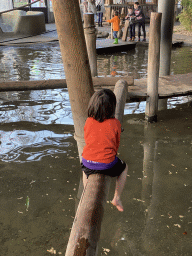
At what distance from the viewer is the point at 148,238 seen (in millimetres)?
2859

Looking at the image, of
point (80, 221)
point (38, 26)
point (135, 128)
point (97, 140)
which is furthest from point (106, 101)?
point (38, 26)

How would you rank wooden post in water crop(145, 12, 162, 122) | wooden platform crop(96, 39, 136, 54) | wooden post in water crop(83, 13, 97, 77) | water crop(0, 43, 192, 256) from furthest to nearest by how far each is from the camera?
1. wooden platform crop(96, 39, 136, 54)
2. wooden post in water crop(83, 13, 97, 77)
3. wooden post in water crop(145, 12, 162, 122)
4. water crop(0, 43, 192, 256)

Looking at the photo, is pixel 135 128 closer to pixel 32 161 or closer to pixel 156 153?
pixel 156 153

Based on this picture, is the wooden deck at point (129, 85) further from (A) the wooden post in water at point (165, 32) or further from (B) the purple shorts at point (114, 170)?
(B) the purple shorts at point (114, 170)

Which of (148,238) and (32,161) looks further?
(32,161)

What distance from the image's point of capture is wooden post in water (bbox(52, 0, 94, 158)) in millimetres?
2453

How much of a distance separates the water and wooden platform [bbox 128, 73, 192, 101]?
54cm

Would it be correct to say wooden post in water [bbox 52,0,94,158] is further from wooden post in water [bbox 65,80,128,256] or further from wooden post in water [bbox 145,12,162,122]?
wooden post in water [bbox 145,12,162,122]

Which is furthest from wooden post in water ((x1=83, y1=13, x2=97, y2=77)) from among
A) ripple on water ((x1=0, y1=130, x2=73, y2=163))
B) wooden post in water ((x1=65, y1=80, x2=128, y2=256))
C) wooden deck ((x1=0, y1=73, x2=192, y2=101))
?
wooden post in water ((x1=65, y1=80, x2=128, y2=256))

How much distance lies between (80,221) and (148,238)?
1434mm

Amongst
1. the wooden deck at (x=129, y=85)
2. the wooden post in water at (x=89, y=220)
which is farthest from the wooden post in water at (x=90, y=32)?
the wooden post in water at (x=89, y=220)

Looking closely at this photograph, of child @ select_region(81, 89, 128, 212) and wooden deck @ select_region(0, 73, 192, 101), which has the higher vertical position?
child @ select_region(81, 89, 128, 212)

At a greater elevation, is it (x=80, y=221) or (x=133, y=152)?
(x=80, y=221)

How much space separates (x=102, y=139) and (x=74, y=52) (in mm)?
809
